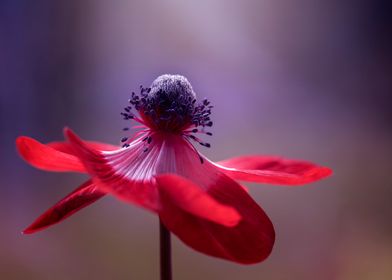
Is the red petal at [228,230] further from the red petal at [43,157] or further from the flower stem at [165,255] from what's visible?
the red petal at [43,157]

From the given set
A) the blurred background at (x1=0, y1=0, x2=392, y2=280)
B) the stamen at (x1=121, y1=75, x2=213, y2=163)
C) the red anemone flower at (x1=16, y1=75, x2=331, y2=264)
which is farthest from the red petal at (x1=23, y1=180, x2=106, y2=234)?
the blurred background at (x1=0, y1=0, x2=392, y2=280)

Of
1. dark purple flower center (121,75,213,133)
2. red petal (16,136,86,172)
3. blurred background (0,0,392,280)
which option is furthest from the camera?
blurred background (0,0,392,280)

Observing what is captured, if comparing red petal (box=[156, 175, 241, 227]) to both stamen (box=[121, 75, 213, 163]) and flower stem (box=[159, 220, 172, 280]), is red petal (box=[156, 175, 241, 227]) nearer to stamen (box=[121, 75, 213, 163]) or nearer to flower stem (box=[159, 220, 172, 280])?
flower stem (box=[159, 220, 172, 280])

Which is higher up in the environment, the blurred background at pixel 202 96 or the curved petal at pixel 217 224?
the blurred background at pixel 202 96

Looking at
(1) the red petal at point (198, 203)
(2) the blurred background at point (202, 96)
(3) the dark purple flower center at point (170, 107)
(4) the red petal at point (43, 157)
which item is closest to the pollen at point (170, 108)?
(3) the dark purple flower center at point (170, 107)

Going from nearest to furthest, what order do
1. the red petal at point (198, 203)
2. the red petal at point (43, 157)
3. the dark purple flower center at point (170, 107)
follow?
the red petal at point (198, 203) → the red petal at point (43, 157) → the dark purple flower center at point (170, 107)

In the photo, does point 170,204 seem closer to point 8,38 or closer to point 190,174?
point 190,174

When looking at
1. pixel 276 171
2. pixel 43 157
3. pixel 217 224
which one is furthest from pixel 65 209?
pixel 276 171
